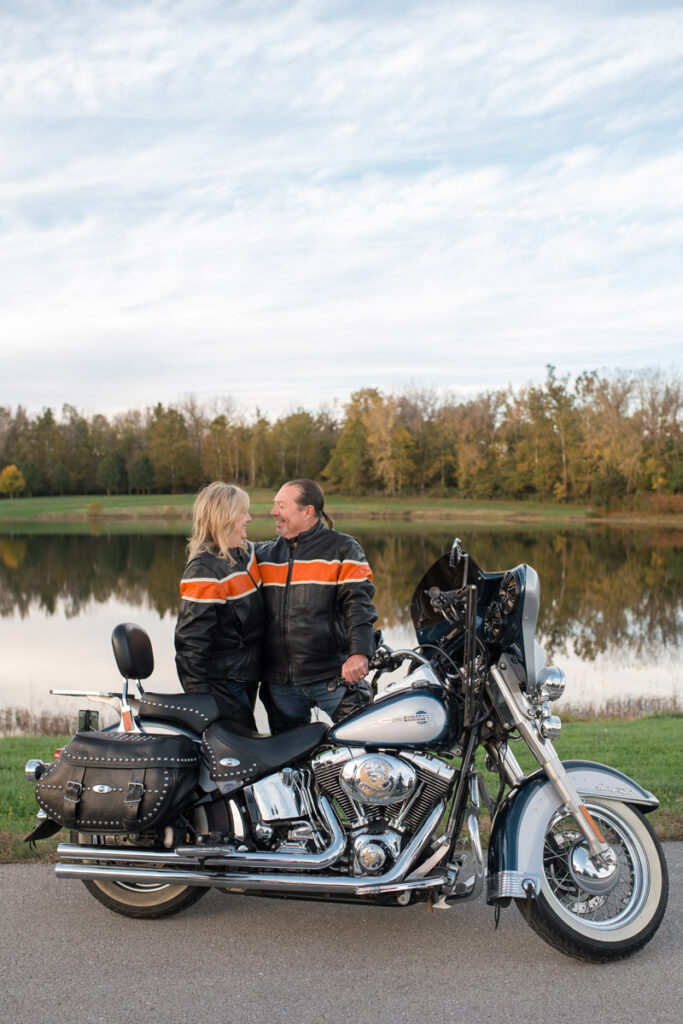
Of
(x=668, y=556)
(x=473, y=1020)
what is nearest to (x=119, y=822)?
(x=473, y=1020)

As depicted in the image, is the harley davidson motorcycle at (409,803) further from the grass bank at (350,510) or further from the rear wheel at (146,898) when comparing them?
the grass bank at (350,510)

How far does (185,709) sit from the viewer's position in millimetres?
3744

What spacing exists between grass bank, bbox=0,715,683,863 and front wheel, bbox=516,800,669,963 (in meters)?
1.28

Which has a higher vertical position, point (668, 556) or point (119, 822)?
point (119, 822)

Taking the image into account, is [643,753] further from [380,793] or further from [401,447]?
[401,447]

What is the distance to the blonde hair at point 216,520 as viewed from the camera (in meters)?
4.13

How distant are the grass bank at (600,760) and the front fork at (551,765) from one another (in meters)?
1.41

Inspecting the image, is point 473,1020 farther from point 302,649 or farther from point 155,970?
point 302,649

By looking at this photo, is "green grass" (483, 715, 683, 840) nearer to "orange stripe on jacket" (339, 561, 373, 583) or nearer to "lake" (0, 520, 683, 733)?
"orange stripe on jacket" (339, 561, 373, 583)

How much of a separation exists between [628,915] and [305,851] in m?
1.26

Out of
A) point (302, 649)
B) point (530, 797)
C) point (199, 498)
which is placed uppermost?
point (199, 498)

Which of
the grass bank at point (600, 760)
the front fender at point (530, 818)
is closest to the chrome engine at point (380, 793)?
the front fender at point (530, 818)

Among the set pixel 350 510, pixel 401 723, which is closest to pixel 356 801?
pixel 401 723

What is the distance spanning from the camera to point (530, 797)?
11.4 feet
